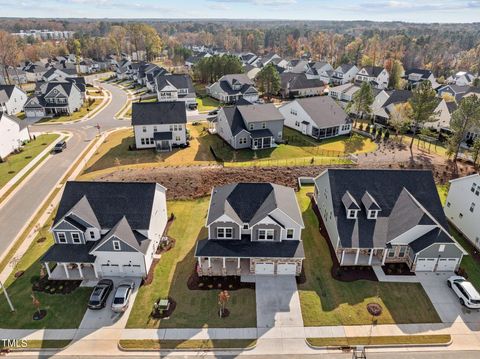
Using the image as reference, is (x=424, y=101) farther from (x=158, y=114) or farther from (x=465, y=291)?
(x=158, y=114)

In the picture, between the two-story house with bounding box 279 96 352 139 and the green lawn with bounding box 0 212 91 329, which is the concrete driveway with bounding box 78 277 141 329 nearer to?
the green lawn with bounding box 0 212 91 329

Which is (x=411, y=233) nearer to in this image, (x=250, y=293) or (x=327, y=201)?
(x=327, y=201)

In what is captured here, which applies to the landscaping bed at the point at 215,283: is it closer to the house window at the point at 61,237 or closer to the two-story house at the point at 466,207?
the house window at the point at 61,237

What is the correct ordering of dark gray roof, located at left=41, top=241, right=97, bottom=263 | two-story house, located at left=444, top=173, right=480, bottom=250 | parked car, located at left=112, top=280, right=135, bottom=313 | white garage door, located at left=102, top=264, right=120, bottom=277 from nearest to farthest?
parked car, located at left=112, top=280, right=135, bottom=313 < dark gray roof, located at left=41, top=241, right=97, bottom=263 < white garage door, located at left=102, top=264, right=120, bottom=277 < two-story house, located at left=444, top=173, right=480, bottom=250

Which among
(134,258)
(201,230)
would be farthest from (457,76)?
(134,258)

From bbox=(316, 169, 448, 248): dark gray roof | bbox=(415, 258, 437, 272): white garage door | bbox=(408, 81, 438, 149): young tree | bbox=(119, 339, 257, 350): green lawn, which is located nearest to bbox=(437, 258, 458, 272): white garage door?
bbox=(415, 258, 437, 272): white garage door

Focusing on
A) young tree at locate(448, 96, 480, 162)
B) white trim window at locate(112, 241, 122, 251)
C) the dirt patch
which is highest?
young tree at locate(448, 96, 480, 162)

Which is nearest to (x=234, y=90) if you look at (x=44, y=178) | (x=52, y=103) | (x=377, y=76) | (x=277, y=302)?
(x=52, y=103)
